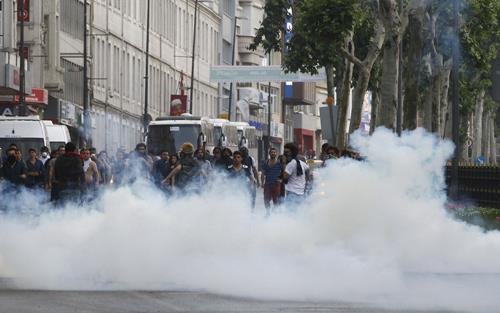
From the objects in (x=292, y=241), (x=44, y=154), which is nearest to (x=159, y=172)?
(x=44, y=154)

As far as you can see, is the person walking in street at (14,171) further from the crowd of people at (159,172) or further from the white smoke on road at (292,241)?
the white smoke on road at (292,241)

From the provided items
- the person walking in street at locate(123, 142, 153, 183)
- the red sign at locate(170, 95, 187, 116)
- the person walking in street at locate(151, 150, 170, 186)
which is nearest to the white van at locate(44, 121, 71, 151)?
the person walking in street at locate(123, 142, 153, 183)

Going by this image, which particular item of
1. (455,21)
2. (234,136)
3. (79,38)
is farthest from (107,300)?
(79,38)

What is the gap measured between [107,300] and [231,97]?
87.6m

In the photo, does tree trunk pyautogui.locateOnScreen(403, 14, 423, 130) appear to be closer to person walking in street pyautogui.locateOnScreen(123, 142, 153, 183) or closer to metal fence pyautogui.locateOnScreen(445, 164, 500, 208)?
metal fence pyautogui.locateOnScreen(445, 164, 500, 208)

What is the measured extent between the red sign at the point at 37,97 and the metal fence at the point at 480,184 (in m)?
24.0

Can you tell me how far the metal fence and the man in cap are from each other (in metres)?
9.58

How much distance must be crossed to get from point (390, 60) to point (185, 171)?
16.7 meters

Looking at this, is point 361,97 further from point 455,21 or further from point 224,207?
point 224,207

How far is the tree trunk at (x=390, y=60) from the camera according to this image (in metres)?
43.3

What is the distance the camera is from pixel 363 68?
2255 inches

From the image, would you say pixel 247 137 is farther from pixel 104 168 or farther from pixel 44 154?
pixel 104 168

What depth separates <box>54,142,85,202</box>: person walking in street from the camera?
26.5 metres

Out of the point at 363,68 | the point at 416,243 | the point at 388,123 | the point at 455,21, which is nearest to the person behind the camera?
the point at 416,243
